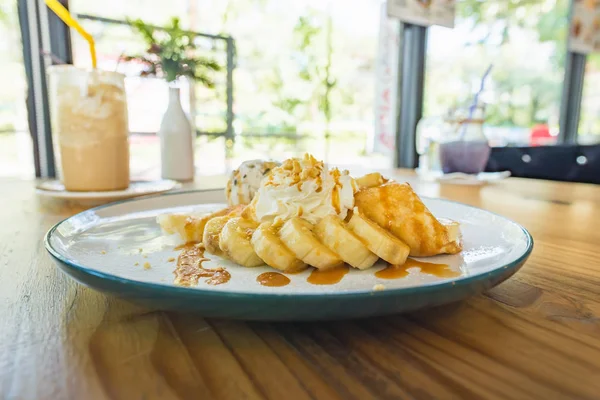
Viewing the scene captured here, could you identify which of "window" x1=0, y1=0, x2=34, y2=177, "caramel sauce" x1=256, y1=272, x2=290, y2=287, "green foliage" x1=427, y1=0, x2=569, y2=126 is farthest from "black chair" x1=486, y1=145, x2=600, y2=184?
"window" x1=0, y1=0, x2=34, y2=177

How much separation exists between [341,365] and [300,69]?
5424mm

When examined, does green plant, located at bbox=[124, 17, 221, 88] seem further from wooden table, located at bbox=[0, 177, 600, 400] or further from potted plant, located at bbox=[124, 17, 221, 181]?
wooden table, located at bbox=[0, 177, 600, 400]

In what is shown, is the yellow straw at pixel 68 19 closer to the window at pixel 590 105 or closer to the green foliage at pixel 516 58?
the green foliage at pixel 516 58

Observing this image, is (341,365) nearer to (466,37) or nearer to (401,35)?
(401,35)

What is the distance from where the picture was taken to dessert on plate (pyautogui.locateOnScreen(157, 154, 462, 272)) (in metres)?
0.65

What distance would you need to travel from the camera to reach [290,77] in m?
5.58

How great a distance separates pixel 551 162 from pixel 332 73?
3.27m

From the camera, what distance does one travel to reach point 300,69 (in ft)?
18.2

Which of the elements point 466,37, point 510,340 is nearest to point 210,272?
point 510,340

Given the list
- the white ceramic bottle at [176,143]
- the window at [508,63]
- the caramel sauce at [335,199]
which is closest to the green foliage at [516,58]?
the window at [508,63]

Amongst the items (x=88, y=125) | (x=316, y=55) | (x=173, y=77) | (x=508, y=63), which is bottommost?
(x=88, y=125)

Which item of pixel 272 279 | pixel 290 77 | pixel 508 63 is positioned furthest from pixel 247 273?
pixel 508 63

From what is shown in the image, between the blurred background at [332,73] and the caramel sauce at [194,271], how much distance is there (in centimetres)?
326

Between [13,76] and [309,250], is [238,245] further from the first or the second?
[13,76]
